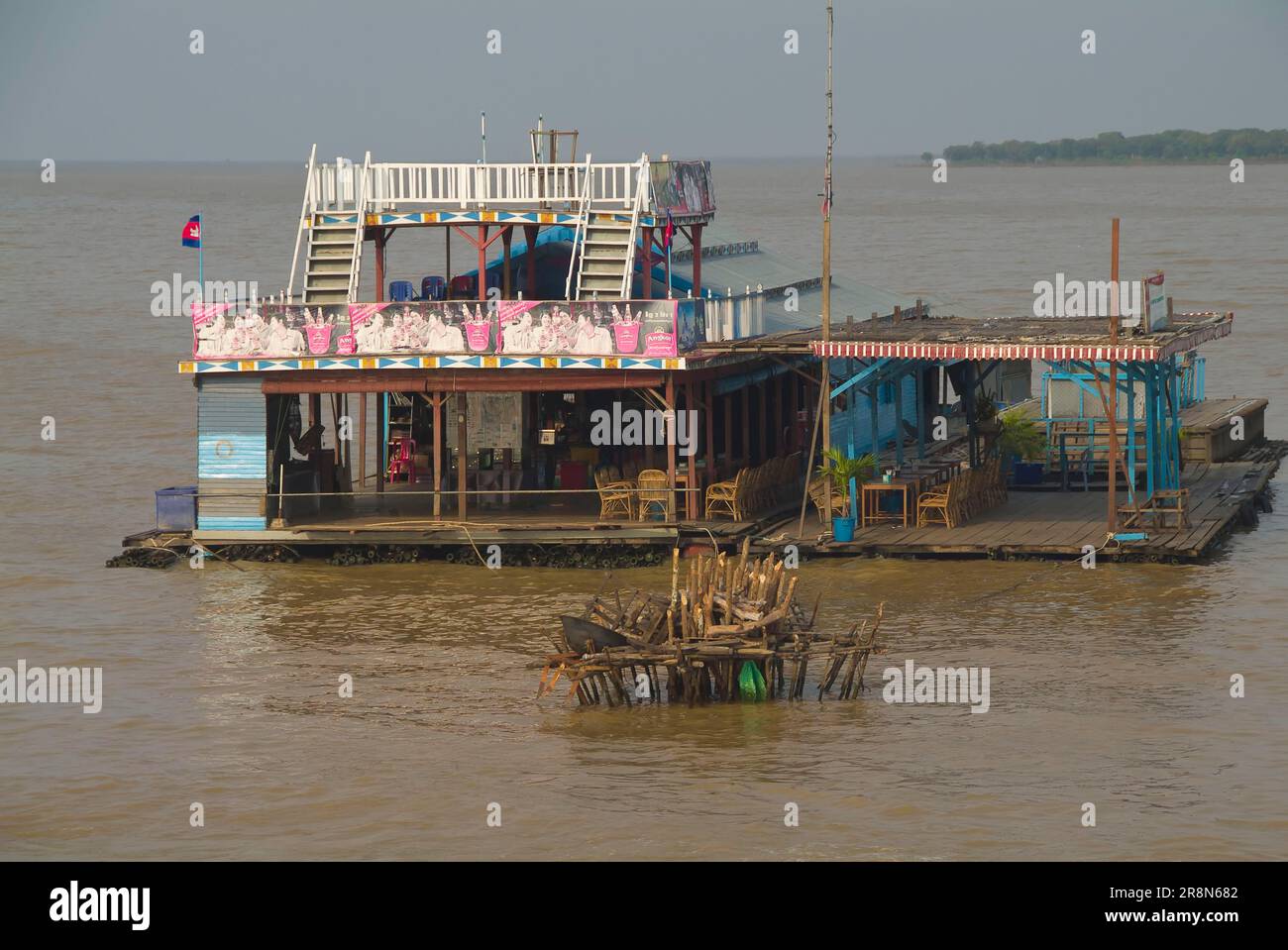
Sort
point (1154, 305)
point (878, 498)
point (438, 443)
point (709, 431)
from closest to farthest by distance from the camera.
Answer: point (438, 443)
point (1154, 305)
point (709, 431)
point (878, 498)

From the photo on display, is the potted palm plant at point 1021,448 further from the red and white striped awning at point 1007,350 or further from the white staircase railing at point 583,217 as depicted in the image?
the white staircase railing at point 583,217

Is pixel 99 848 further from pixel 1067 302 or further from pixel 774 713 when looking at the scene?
pixel 1067 302

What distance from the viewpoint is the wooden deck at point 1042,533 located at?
32.6 meters

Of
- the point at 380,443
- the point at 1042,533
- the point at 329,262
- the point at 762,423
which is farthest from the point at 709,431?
the point at 329,262

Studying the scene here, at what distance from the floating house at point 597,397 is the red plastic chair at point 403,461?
4cm

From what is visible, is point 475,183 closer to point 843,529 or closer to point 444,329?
point 444,329

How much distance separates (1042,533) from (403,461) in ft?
37.3

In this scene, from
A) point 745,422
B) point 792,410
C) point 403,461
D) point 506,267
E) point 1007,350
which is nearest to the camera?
point 1007,350

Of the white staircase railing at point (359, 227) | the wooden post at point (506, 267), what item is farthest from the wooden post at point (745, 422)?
the white staircase railing at point (359, 227)

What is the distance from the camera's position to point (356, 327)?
33656 mm

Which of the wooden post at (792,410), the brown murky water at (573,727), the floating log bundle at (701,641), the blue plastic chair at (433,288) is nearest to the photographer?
the brown murky water at (573,727)

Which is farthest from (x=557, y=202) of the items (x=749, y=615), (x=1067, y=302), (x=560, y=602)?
(x=1067, y=302)

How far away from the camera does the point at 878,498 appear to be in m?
35.0

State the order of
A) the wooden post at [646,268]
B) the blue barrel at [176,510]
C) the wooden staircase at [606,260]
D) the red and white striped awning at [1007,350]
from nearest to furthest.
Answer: the red and white striped awning at [1007,350]
the wooden staircase at [606,260]
the blue barrel at [176,510]
the wooden post at [646,268]
